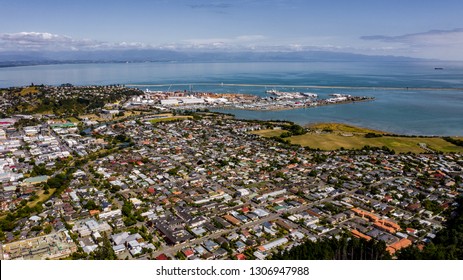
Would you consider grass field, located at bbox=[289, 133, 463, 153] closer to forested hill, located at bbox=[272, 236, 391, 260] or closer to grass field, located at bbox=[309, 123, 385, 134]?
grass field, located at bbox=[309, 123, 385, 134]

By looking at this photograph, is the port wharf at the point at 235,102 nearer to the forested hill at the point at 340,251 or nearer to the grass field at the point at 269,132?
the grass field at the point at 269,132

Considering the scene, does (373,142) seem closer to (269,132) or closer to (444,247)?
(269,132)

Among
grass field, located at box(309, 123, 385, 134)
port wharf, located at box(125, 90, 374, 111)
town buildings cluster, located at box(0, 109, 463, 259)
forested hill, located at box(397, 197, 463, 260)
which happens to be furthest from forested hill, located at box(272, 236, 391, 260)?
port wharf, located at box(125, 90, 374, 111)

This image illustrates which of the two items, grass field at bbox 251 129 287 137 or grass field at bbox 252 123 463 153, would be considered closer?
grass field at bbox 252 123 463 153

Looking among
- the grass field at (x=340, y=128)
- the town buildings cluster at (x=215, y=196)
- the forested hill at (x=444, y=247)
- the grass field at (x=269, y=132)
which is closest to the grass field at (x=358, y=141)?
the grass field at (x=269, y=132)

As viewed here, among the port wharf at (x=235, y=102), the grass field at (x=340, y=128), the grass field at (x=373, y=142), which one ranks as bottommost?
the grass field at (x=373, y=142)

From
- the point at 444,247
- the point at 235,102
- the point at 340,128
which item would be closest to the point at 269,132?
the point at 340,128

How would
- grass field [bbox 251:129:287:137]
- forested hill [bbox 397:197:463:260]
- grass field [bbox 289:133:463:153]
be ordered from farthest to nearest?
grass field [bbox 251:129:287:137]
grass field [bbox 289:133:463:153]
forested hill [bbox 397:197:463:260]

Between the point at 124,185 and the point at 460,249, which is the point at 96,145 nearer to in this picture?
the point at 124,185

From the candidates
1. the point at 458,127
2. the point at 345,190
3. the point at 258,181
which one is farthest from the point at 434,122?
the point at 258,181

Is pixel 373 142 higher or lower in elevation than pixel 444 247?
higher
